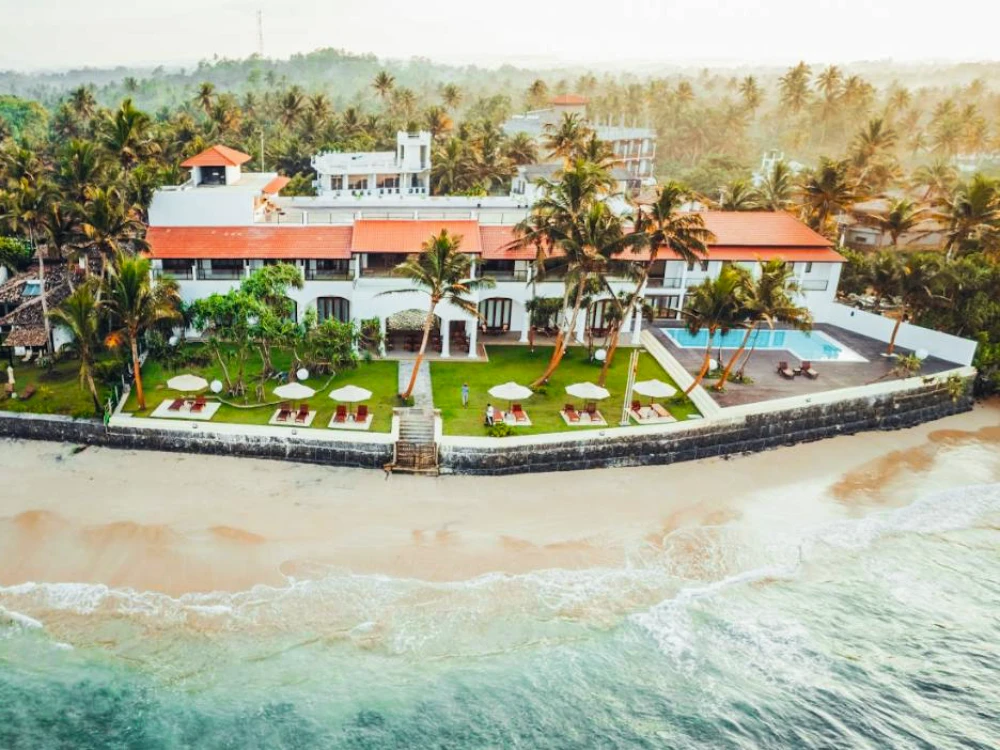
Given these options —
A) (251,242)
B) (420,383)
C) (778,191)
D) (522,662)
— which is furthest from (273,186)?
(778,191)

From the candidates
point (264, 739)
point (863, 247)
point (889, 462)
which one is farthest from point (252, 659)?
point (863, 247)

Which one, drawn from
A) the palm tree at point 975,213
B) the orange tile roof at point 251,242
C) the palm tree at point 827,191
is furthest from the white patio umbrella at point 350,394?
the palm tree at point 975,213

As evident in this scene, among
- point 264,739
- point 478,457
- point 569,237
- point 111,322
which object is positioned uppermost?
point 569,237

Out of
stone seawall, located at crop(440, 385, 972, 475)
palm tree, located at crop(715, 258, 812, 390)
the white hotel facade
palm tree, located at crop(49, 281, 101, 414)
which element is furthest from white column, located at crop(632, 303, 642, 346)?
palm tree, located at crop(49, 281, 101, 414)

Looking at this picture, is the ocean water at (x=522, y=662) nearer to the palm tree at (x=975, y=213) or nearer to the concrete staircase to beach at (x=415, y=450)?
the concrete staircase to beach at (x=415, y=450)

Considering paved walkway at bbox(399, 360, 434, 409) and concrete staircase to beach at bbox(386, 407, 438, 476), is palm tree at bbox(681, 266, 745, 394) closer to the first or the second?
paved walkway at bbox(399, 360, 434, 409)

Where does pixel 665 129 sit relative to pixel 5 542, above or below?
above

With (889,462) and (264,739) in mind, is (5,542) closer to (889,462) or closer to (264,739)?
(264,739)
